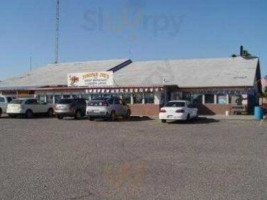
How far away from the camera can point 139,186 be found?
859 cm

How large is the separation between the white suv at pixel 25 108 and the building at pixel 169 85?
642cm

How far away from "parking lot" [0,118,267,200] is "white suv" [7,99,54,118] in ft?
58.9

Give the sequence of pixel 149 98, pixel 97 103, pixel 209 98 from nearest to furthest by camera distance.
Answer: pixel 97 103 → pixel 209 98 → pixel 149 98

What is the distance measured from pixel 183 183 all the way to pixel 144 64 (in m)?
38.8

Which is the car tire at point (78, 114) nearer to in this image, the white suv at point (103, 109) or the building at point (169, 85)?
the white suv at point (103, 109)

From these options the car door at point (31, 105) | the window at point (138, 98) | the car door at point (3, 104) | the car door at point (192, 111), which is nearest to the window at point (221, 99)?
the window at point (138, 98)

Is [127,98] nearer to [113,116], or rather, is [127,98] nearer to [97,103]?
[113,116]

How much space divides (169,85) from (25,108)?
12007 mm

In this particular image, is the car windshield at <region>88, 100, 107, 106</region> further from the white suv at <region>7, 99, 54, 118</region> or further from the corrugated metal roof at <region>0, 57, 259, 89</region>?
the corrugated metal roof at <region>0, 57, 259, 89</region>

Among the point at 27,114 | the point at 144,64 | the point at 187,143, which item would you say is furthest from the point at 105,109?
the point at 144,64

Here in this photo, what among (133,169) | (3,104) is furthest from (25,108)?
(133,169)

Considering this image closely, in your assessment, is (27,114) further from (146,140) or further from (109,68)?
(146,140)

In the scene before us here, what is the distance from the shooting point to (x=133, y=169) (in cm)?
1041

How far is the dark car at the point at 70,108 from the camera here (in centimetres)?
3219
